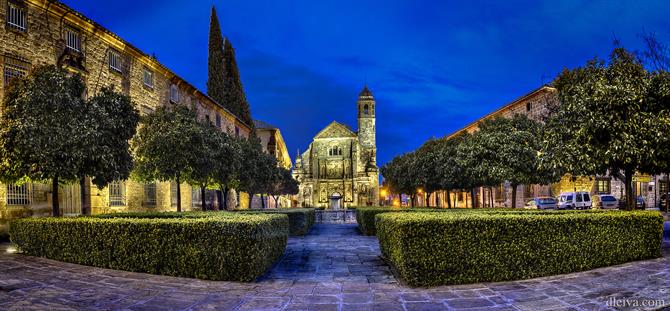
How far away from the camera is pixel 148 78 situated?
25.1m

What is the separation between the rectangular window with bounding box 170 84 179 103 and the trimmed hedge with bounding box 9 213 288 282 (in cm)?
1983

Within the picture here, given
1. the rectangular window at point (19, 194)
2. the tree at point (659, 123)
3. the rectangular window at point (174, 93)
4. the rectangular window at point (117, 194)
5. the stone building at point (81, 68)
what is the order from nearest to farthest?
the tree at point (659, 123), the rectangular window at point (19, 194), the stone building at point (81, 68), the rectangular window at point (117, 194), the rectangular window at point (174, 93)

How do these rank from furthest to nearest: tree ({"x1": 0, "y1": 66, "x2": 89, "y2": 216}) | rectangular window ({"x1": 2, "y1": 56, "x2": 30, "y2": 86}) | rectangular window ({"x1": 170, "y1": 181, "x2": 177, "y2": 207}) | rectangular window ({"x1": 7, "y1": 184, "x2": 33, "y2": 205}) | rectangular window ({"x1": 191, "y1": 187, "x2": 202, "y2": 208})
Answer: rectangular window ({"x1": 191, "y1": 187, "x2": 202, "y2": 208}) → rectangular window ({"x1": 170, "y1": 181, "x2": 177, "y2": 207}) → rectangular window ({"x1": 2, "y1": 56, "x2": 30, "y2": 86}) → rectangular window ({"x1": 7, "y1": 184, "x2": 33, "y2": 205}) → tree ({"x1": 0, "y1": 66, "x2": 89, "y2": 216})

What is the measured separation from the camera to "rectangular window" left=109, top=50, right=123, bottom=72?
837 inches

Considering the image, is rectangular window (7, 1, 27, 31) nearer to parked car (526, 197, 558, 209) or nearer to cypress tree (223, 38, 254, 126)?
cypress tree (223, 38, 254, 126)

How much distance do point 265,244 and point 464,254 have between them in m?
3.89

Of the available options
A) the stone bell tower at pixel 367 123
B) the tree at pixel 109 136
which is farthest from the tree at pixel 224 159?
the stone bell tower at pixel 367 123

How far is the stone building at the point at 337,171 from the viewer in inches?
2800

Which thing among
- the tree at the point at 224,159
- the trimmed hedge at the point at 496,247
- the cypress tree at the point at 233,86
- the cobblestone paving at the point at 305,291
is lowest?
the cobblestone paving at the point at 305,291

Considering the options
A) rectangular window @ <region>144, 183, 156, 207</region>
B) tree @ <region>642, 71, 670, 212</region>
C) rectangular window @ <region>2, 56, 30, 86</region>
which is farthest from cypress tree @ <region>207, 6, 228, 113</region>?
tree @ <region>642, 71, 670, 212</region>

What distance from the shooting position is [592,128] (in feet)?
36.9

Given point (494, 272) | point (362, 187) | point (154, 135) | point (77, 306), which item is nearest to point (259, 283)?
point (77, 306)

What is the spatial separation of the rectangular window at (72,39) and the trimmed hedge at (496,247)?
16.9m

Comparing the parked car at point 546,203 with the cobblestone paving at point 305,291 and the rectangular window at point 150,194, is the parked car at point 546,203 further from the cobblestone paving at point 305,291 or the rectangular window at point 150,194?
the rectangular window at point 150,194
